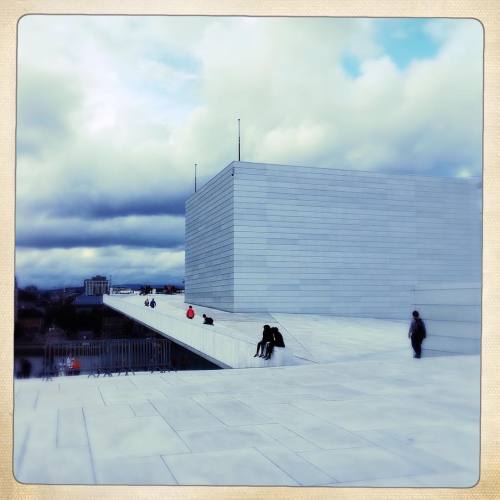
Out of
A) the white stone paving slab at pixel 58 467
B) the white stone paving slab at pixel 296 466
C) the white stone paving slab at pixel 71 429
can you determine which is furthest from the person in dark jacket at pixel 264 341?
the white stone paving slab at pixel 58 467

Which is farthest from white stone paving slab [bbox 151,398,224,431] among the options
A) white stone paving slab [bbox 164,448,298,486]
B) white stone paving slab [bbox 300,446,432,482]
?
white stone paving slab [bbox 300,446,432,482]

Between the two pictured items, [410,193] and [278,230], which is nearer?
[278,230]

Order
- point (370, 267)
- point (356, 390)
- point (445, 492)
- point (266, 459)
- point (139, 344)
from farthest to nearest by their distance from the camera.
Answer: point (370, 267) → point (139, 344) → point (356, 390) → point (266, 459) → point (445, 492)

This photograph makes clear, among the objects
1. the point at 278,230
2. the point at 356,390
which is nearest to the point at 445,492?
the point at 356,390

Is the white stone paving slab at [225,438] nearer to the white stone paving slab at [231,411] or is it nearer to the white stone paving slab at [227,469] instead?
the white stone paving slab at [227,469]

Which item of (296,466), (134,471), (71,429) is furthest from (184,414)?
(296,466)

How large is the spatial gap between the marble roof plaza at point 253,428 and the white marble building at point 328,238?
81.8 feet

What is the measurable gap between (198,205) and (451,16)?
41.9 metres

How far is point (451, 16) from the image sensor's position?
13.9 ft

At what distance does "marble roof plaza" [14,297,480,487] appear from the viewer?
4883 millimetres

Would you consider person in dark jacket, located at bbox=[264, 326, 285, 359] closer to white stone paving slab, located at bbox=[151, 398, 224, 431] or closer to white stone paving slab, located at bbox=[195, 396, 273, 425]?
white stone paving slab, located at bbox=[195, 396, 273, 425]

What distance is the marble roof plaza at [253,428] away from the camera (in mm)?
4883

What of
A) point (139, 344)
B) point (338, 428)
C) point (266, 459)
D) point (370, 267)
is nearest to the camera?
point (266, 459)

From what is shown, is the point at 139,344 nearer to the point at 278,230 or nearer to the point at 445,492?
the point at 445,492
